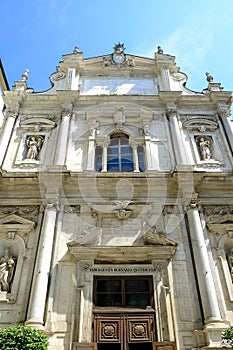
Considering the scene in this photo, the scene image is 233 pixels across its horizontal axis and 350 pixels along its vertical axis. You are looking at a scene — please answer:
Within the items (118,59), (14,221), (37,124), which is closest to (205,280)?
(14,221)

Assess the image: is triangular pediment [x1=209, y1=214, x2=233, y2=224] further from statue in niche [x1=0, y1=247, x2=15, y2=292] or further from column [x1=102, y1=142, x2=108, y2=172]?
statue in niche [x1=0, y1=247, x2=15, y2=292]

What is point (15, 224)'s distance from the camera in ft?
34.6

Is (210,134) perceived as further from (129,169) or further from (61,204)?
(61,204)

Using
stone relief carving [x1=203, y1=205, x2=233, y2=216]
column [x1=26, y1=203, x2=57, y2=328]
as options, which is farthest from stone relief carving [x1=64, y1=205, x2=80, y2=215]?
stone relief carving [x1=203, y1=205, x2=233, y2=216]

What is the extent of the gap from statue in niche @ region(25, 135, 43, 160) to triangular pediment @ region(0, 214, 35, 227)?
119 inches

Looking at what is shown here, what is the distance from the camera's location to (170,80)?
16828 millimetres

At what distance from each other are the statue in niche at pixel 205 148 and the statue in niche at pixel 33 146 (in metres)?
6.79

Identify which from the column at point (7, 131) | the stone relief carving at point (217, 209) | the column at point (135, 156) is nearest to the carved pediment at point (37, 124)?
the column at point (7, 131)

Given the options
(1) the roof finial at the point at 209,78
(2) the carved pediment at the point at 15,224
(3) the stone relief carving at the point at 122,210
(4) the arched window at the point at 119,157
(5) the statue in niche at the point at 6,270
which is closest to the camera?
(5) the statue in niche at the point at 6,270

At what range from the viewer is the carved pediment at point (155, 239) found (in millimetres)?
9711

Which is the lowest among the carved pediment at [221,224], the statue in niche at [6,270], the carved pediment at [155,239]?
the statue in niche at [6,270]

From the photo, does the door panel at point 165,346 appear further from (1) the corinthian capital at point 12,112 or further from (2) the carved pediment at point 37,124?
(1) the corinthian capital at point 12,112

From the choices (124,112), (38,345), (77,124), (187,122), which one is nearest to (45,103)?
(77,124)

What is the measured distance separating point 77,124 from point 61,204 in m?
4.76
